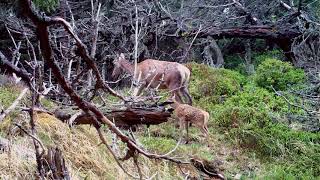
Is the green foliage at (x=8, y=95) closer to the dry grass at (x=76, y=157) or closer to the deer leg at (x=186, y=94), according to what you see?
the dry grass at (x=76, y=157)

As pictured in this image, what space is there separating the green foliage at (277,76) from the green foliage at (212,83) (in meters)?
0.66

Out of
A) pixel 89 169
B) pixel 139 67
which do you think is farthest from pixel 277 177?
pixel 139 67

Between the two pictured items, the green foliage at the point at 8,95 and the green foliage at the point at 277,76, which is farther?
the green foliage at the point at 277,76

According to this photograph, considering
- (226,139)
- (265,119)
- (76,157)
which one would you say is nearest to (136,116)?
(76,157)

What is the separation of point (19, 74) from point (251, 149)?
7.18 meters

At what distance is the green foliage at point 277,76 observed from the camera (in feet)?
37.1

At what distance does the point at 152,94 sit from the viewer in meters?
3.35

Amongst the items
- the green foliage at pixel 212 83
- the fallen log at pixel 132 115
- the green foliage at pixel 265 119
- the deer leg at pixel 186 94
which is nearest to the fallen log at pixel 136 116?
the fallen log at pixel 132 115

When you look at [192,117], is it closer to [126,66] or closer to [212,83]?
[126,66]

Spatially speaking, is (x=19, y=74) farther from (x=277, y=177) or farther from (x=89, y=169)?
(x=277, y=177)

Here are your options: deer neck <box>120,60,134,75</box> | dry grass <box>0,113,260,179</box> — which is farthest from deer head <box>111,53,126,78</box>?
dry grass <box>0,113,260,179</box>

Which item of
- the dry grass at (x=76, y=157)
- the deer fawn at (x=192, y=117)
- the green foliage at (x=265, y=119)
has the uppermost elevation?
the dry grass at (x=76, y=157)

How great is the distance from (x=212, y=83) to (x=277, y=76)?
4.83 ft

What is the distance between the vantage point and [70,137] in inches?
254
